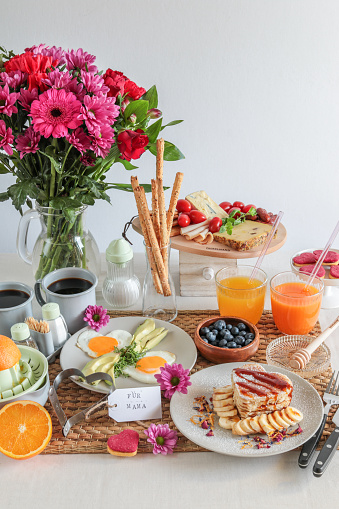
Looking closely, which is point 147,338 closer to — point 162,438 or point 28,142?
point 162,438

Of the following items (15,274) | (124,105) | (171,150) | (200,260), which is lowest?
(15,274)

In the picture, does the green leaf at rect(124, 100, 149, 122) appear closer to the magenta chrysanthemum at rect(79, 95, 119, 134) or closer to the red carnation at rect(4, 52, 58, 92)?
the magenta chrysanthemum at rect(79, 95, 119, 134)

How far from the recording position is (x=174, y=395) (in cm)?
115

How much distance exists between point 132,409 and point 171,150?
723 millimetres

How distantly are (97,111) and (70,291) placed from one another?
48cm

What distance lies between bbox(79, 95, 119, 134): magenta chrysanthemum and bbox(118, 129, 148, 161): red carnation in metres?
0.07

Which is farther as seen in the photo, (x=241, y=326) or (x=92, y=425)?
(x=241, y=326)

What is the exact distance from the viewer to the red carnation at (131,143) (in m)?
1.28

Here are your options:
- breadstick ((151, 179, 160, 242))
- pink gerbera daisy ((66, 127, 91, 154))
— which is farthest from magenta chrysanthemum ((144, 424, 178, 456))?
pink gerbera daisy ((66, 127, 91, 154))

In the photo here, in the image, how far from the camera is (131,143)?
129 cm

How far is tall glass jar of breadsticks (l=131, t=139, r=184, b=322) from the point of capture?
1385 millimetres

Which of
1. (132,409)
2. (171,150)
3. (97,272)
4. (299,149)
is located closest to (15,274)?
(97,272)

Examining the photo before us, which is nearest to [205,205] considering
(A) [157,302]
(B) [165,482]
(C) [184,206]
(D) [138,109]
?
(C) [184,206]

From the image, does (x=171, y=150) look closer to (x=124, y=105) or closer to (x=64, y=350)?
(x=124, y=105)
